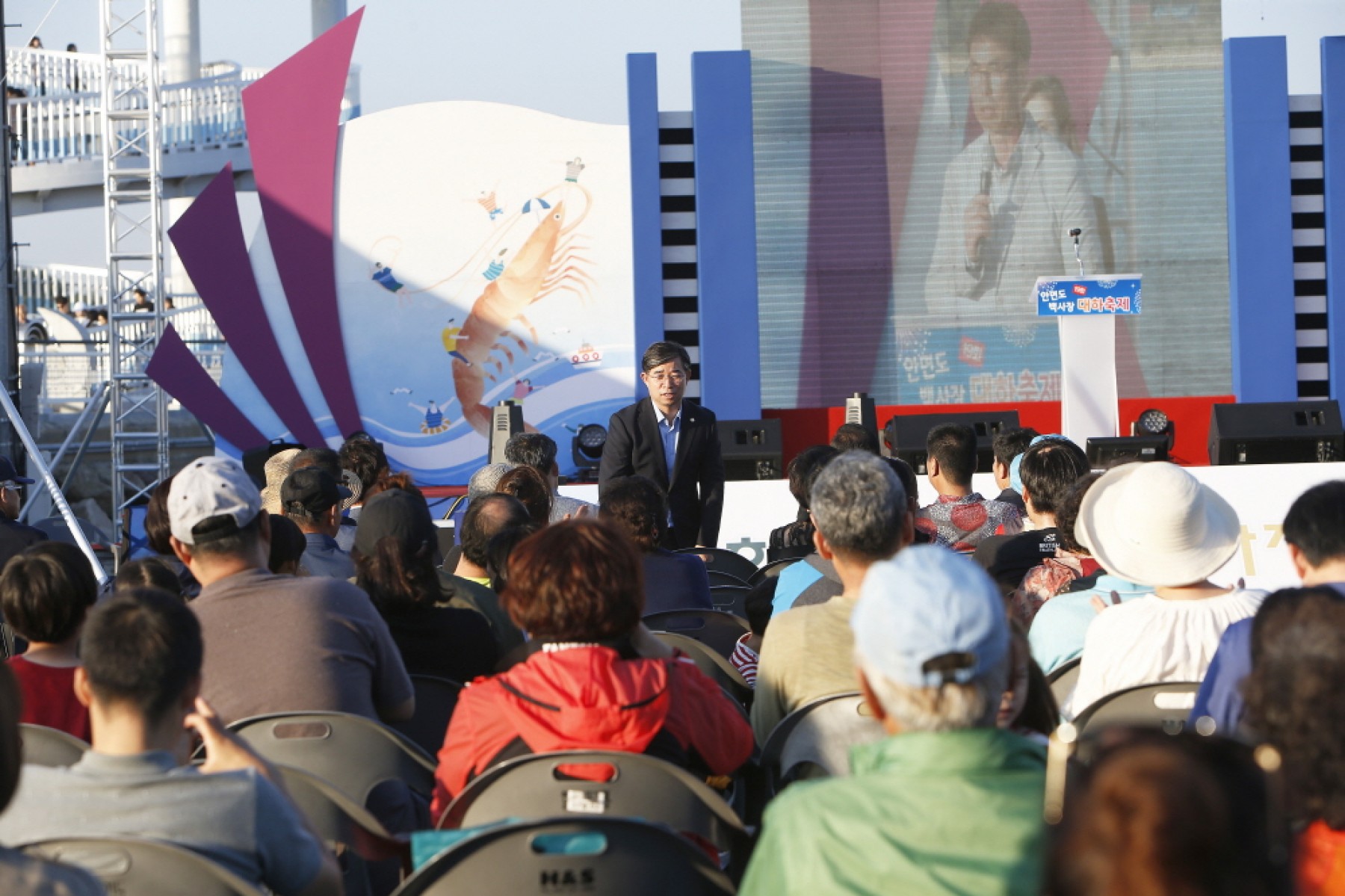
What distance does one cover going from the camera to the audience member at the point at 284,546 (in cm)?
317

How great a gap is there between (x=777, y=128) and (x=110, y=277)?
572 cm

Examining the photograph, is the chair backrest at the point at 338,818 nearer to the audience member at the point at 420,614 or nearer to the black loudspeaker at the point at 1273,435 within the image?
the audience member at the point at 420,614

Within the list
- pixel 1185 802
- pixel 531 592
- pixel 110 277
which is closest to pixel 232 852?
pixel 531 592

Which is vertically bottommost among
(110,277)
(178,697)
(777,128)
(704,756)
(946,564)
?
(704,756)

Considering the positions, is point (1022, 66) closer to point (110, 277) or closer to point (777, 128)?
point (777, 128)

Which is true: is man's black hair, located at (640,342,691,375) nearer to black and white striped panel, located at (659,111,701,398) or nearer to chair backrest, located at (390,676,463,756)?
chair backrest, located at (390,676,463,756)

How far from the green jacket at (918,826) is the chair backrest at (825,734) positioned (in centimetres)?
74

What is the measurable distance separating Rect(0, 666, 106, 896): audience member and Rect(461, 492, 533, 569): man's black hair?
2.12 m

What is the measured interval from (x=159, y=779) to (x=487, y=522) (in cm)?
191

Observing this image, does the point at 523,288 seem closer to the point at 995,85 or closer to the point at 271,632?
the point at 995,85

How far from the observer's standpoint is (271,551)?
317 cm

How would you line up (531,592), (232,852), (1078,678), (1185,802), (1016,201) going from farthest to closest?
(1016,201) → (1078,678) → (531,592) → (232,852) → (1185,802)

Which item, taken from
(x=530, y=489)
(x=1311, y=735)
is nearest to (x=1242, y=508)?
(x=530, y=489)

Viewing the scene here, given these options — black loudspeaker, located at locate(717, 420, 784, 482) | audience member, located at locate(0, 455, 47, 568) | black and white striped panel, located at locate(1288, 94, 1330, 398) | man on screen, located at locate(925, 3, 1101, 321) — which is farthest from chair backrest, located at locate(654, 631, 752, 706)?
black and white striped panel, located at locate(1288, 94, 1330, 398)
